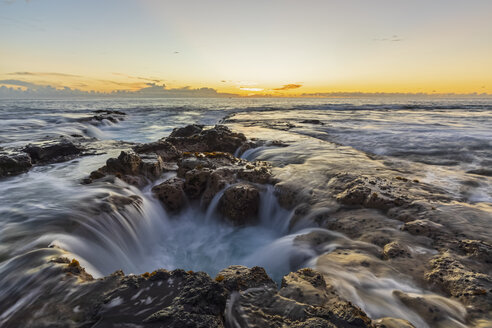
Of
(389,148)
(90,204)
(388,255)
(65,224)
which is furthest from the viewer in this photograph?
(389,148)

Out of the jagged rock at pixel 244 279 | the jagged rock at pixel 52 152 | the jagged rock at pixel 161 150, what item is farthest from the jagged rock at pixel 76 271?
the jagged rock at pixel 52 152

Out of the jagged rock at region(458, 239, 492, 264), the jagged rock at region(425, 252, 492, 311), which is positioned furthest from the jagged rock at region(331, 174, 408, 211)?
the jagged rock at region(425, 252, 492, 311)

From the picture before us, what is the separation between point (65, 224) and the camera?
495 centimetres

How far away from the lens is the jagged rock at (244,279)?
278 cm

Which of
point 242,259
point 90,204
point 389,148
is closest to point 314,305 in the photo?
point 242,259

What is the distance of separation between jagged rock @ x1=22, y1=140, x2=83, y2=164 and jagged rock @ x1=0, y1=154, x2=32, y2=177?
94 cm

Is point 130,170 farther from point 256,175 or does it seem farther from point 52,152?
point 52,152

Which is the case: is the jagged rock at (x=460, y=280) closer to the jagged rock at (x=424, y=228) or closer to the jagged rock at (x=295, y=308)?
the jagged rock at (x=424, y=228)

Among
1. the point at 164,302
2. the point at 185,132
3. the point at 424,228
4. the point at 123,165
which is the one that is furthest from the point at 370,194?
the point at 185,132

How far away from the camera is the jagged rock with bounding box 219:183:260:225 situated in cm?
640

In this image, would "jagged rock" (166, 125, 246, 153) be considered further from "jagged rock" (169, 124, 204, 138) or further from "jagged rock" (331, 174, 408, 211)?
"jagged rock" (331, 174, 408, 211)

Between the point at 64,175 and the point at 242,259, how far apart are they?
6890 millimetres

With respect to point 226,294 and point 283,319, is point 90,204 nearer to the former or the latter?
point 226,294

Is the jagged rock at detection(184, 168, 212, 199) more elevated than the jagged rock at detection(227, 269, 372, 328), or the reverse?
the jagged rock at detection(227, 269, 372, 328)
